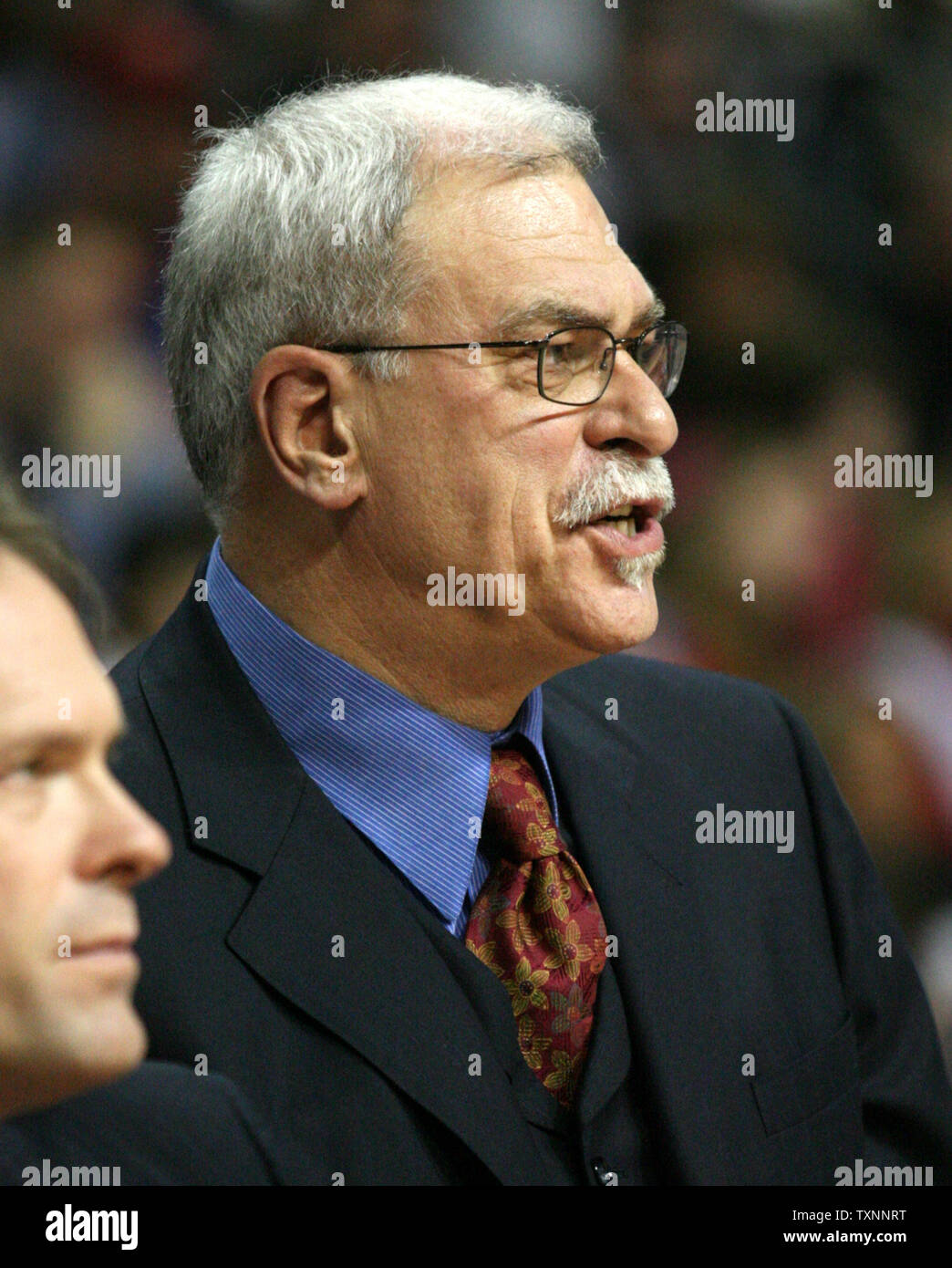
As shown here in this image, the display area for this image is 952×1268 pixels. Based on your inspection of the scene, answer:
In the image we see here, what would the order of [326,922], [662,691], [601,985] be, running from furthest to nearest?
[662,691]
[601,985]
[326,922]

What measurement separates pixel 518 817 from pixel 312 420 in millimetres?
318

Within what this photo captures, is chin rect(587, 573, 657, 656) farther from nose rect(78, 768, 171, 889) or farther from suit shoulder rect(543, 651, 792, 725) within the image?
nose rect(78, 768, 171, 889)

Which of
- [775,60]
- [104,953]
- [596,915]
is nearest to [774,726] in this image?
[596,915]

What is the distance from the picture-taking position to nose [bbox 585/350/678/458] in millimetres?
1110

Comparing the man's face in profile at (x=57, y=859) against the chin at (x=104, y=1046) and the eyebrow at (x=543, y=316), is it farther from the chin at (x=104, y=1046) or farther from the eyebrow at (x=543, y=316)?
the eyebrow at (x=543, y=316)

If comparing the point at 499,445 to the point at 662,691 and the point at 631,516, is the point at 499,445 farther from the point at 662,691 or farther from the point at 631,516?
the point at 662,691

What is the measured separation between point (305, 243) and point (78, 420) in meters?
0.21

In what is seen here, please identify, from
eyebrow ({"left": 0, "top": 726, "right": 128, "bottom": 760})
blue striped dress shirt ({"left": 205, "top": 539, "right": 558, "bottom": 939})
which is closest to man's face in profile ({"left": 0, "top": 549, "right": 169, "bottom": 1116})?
eyebrow ({"left": 0, "top": 726, "right": 128, "bottom": 760})

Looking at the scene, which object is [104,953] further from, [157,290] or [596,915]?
[157,290]

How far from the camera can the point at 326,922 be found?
947 millimetres

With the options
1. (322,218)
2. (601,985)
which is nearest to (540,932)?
(601,985)

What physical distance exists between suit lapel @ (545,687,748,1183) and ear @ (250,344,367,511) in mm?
265

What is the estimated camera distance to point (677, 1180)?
1.00 metres
